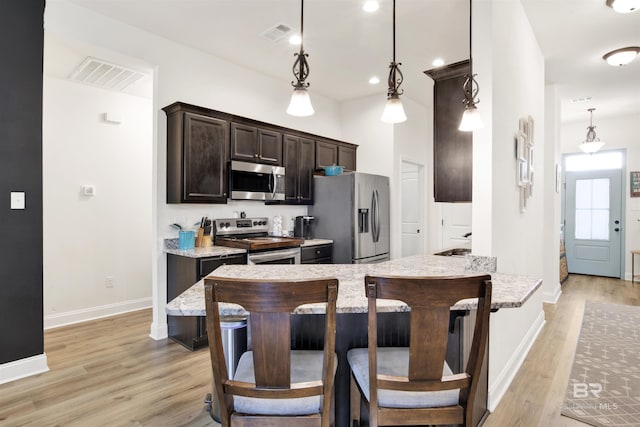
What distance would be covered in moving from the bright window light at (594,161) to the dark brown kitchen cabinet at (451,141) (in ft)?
19.7

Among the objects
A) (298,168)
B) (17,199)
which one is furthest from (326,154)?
(17,199)

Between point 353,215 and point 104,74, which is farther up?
point 104,74

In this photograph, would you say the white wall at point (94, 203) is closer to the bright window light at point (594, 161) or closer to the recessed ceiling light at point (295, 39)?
the recessed ceiling light at point (295, 39)

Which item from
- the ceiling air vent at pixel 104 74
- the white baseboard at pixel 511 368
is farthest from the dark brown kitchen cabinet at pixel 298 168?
the white baseboard at pixel 511 368

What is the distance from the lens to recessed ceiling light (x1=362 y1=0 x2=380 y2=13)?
294 cm

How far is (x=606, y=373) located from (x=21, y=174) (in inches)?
191

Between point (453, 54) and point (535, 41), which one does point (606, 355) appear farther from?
point (453, 54)

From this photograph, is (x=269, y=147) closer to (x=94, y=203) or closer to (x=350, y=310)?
(x=94, y=203)

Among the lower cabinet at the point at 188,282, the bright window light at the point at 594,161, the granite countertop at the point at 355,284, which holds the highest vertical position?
the bright window light at the point at 594,161

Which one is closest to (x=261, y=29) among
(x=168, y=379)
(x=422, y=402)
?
(x=168, y=379)

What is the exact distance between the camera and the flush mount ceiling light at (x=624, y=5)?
2785mm

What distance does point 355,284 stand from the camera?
177 cm

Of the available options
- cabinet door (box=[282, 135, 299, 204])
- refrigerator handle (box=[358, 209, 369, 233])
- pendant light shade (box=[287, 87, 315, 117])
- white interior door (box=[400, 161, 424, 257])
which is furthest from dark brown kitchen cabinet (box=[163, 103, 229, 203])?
white interior door (box=[400, 161, 424, 257])

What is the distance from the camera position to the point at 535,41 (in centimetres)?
358
